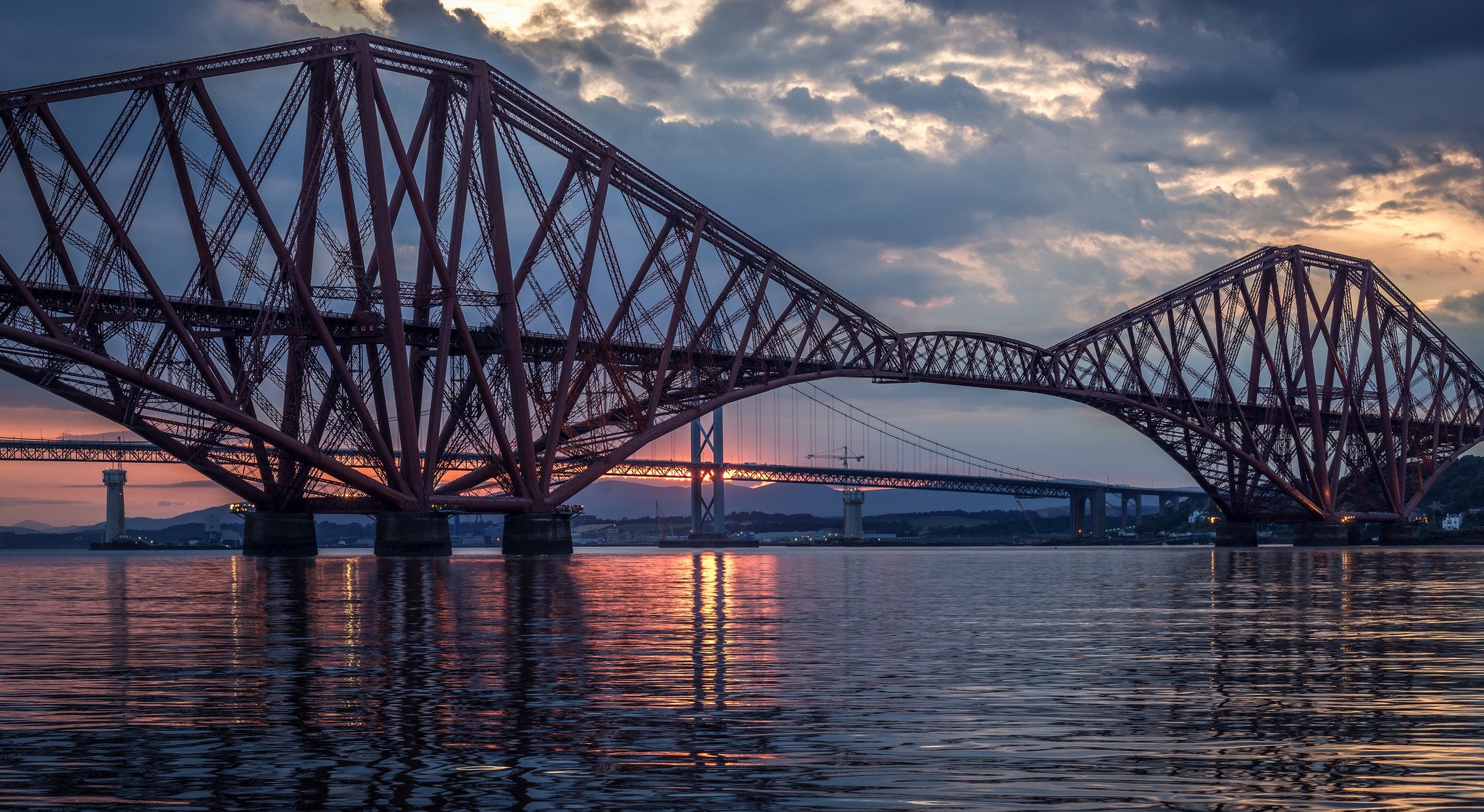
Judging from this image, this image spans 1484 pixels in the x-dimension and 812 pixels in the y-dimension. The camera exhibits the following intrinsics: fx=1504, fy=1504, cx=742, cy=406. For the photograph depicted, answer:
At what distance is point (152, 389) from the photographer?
6284cm

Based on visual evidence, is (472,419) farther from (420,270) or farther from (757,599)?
(757,599)

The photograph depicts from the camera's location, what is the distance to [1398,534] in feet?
479

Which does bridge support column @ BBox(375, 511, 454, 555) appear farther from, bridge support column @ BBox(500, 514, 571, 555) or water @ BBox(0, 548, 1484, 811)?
water @ BBox(0, 548, 1484, 811)

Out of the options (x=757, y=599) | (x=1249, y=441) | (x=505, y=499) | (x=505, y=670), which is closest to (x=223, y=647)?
(x=505, y=670)

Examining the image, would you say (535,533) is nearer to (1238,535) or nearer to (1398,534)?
(1238,535)

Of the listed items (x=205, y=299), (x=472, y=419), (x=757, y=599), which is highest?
(x=205, y=299)

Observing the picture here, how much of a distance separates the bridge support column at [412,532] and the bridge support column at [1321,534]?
91.8 metres

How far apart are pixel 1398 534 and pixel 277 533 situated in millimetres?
109259

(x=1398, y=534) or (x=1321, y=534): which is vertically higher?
(x=1321, y=534)

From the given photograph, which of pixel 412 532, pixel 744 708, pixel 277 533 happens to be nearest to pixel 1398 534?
pixel 412 532

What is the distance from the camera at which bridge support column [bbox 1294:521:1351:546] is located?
137 meters

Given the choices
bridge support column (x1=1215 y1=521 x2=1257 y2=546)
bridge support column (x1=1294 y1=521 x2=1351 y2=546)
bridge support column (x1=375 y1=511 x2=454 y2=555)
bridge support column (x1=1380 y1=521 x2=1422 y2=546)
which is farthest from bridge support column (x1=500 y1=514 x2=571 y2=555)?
bridge support column (x1=1380 y1=521 x2=1422 y2=546)

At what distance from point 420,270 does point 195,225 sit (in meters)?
13.0

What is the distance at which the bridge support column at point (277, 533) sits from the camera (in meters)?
83.8
